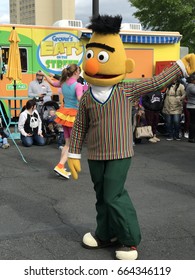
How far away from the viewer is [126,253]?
11.6 feet

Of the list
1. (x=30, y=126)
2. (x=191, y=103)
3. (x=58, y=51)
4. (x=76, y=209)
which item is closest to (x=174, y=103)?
(x=191, y=103)

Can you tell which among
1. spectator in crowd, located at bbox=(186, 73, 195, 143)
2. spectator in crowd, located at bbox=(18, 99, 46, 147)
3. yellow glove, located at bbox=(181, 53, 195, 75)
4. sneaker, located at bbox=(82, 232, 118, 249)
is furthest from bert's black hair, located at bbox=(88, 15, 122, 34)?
spectator in crowd, located at bbox=(186, 73, 195, 143)

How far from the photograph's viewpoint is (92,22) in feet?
11.7

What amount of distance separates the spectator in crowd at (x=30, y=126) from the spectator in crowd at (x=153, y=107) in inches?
105

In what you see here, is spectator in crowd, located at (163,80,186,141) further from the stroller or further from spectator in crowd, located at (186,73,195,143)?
the stroller

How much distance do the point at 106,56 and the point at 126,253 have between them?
5.59 ft

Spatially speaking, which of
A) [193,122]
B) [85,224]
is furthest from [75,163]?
[193,122]

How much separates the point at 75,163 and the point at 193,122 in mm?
6970

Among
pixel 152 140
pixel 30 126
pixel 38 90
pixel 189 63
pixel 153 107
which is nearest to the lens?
pixel 189 63

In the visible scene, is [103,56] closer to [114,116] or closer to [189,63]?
[114,116]

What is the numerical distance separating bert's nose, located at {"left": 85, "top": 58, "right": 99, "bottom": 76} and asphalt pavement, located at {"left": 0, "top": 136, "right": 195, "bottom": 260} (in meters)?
1.63

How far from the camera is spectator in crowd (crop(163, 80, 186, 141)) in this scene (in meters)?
10.3

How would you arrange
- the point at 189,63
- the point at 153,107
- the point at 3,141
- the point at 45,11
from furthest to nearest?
the point at 45,11 → the point at 153,107 → the point at 3,141 → the point at 189,63

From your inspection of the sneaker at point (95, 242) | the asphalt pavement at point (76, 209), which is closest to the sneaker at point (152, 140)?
the asphalt pavement at point (76, 209)
